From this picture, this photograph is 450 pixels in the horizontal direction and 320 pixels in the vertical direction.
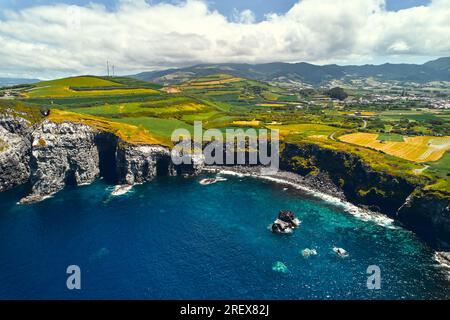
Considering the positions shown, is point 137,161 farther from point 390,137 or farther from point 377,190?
point 390,137

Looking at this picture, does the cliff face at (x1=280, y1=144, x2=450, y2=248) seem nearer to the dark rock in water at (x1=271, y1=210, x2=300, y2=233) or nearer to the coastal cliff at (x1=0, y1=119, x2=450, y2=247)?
the coastal cliff at (x1=0, y1=119, x2=450, y2=247)
